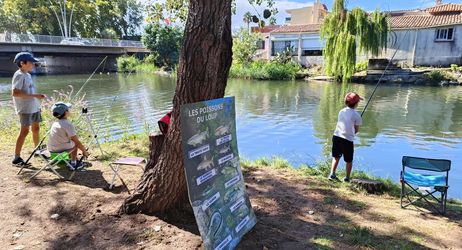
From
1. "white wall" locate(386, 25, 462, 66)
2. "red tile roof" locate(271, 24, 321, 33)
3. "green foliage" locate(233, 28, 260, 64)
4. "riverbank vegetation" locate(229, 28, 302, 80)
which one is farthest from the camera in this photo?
"red tile roof" locate(271, 24, 321, 33)

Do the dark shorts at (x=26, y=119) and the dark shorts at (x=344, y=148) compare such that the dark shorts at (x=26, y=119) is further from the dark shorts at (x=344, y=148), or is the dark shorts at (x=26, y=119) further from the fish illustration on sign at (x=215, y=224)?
the dark shorts at (x=344, y=148)

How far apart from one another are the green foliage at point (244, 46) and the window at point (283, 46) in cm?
352

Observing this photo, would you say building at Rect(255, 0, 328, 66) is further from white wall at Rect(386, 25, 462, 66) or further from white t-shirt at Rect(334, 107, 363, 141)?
white t-shirt at Rect(334, 107, 363, 141)

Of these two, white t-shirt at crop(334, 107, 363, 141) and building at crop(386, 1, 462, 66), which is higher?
building at crop(386, 1, 462, 66)

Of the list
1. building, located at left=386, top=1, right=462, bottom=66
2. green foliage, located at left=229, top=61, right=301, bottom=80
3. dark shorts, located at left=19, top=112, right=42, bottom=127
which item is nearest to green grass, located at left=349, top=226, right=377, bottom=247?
dark shorts, located at left=19, top=112, right=42, bottom=127

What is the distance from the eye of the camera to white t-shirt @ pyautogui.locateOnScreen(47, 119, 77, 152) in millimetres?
4309

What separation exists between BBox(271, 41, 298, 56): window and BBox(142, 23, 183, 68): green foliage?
987cm

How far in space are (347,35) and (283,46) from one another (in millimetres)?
13311

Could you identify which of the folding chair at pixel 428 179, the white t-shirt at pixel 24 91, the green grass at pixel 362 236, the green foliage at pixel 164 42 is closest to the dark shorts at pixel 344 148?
the folding chair at pixel 428 179

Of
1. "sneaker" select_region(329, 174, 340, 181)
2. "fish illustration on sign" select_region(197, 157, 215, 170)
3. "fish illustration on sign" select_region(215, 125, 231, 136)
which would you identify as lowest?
"sneaker" select_region(329, 174, 340, 181)

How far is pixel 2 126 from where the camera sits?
818cm

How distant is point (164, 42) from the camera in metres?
36.8

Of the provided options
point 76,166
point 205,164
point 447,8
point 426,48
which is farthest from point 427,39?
point 205,164

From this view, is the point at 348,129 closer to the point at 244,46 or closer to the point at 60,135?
the point at 60,135
